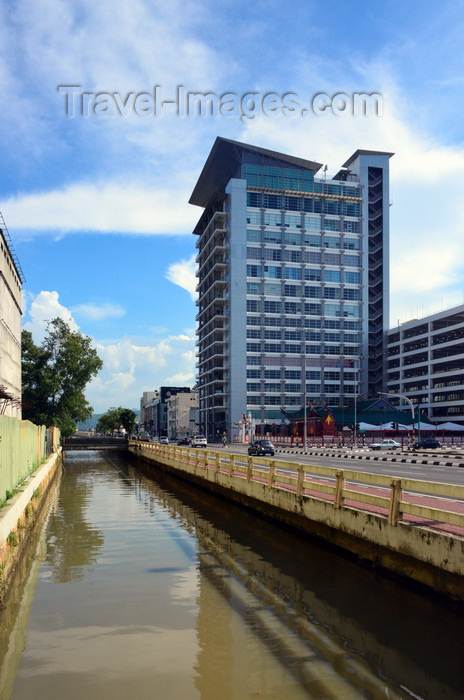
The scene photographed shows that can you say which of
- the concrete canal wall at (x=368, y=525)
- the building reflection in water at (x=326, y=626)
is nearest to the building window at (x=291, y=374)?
the concrete canal wall at (x=368, y=525)

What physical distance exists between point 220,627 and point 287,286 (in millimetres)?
102864

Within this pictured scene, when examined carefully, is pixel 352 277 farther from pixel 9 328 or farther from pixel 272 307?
pixel 9 328

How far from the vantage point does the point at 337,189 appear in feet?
377

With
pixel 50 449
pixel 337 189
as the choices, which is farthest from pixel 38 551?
pixel 337 189

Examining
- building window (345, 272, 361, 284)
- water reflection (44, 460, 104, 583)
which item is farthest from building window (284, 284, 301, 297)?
water reflection (44, 460, 104, 583)

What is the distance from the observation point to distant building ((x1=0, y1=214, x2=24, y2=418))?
4438cm

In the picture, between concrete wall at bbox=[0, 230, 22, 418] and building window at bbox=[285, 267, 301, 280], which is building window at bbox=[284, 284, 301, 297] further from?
concrete wall at bbox=[0, 230, 22, 418]

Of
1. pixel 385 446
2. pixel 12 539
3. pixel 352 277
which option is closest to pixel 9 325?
pixel 385 446

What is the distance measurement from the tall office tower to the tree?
114 ft

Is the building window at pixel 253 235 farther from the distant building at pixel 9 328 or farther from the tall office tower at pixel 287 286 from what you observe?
the distant building at pixel 9 328

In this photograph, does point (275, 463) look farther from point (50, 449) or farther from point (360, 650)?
point (50, 449)

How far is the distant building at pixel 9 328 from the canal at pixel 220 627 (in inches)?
1153

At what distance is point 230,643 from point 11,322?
48790mm

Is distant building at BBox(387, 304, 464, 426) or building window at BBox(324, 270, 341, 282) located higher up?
building window at BBox(324, 270, 341, 282)
